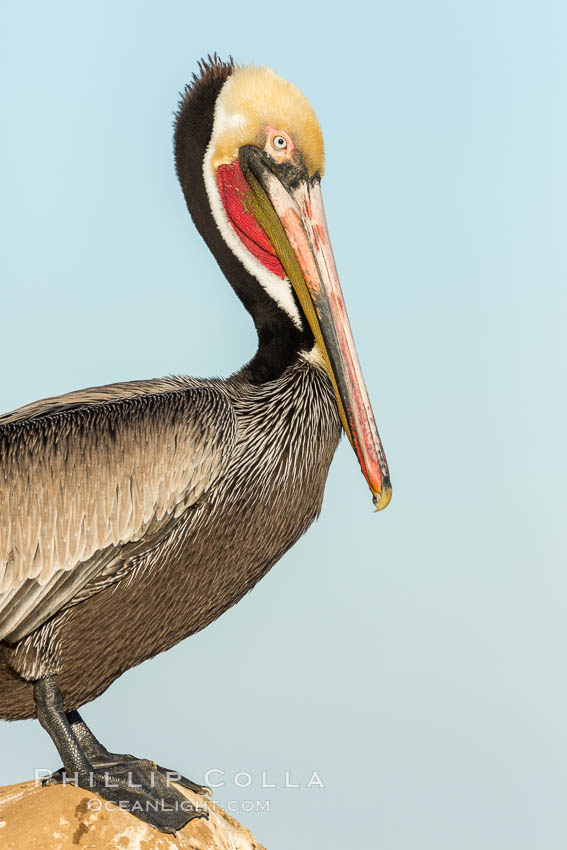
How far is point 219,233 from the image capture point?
5.70 meters

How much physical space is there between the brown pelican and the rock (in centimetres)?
8

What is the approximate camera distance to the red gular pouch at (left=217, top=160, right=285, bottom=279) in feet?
18.6

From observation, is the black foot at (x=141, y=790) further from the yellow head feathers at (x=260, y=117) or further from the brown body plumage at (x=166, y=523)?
the yellow head feathers at (x=260, y=117)

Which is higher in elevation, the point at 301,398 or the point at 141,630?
the point at 301,398

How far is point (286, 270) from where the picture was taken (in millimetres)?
5621

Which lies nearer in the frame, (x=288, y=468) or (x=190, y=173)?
(x=288, y=468)

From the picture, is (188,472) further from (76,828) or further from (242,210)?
(76,828)

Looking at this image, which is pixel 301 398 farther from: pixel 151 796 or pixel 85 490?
pixel 151 796

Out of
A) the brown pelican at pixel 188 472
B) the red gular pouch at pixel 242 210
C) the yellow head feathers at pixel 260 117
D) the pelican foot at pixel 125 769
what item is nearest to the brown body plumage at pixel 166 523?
the brown pelican at pixel 188 472

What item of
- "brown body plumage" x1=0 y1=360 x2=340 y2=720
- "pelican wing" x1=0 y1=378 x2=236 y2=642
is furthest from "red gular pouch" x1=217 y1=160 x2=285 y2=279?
"pelican wing" x1=0 y1=378 x2=236 y2=642

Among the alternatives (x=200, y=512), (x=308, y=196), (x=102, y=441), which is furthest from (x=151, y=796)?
(x=308, y=196)

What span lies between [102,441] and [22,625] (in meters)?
0.89

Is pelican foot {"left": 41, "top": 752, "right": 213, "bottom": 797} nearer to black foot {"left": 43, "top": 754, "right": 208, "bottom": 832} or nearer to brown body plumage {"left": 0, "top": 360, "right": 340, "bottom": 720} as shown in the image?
black foot {"left": 43, "top": 754, "right": 208, "bottom": 832}

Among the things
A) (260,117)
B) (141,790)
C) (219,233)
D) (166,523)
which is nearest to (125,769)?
(141,790)
